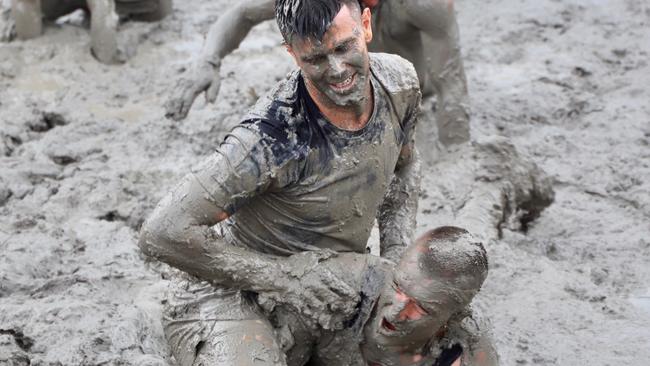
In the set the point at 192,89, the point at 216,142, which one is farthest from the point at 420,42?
the point at 192,89

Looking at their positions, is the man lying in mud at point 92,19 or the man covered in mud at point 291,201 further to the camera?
the man lying in mud at point 92,19

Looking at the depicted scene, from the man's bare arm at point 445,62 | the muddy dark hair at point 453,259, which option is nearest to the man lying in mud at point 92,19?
the man's bare arm at point 445,62

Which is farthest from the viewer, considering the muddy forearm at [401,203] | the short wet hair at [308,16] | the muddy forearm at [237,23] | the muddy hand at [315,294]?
the muddy forearm at [237,23]

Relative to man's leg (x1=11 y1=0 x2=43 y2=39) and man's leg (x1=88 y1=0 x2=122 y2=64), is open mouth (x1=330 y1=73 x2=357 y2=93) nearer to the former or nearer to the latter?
man's leg (x1=88 y1=0 x2=122 y2=64)

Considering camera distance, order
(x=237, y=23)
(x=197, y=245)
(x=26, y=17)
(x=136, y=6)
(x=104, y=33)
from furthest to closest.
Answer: (x=136, y=6) < (x=26, y=17) < (x=104, y=33) < (x=237, y=23) < (x=197, y=245)

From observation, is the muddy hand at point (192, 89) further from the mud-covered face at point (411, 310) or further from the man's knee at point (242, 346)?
the mud-covered face at point (411, 310)

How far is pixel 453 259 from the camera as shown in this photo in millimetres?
2691

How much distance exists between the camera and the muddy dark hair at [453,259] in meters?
2.69

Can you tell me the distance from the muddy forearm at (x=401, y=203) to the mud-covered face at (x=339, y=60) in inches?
23.5

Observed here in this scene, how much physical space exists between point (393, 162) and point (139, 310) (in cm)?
110

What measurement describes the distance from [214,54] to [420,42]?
4.04 feet

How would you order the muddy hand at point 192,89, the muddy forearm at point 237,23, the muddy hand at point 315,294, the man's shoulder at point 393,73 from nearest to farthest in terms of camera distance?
the muddy hand at point 315,294 → the man's shoulder at point 393,73 → the muddy hand at point 192,89 → the muddy forearm at point 237,23

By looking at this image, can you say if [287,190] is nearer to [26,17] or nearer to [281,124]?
[281,124]

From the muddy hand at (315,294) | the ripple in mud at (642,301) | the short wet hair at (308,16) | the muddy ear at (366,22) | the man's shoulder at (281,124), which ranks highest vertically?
the short wet hair at (308,16)
